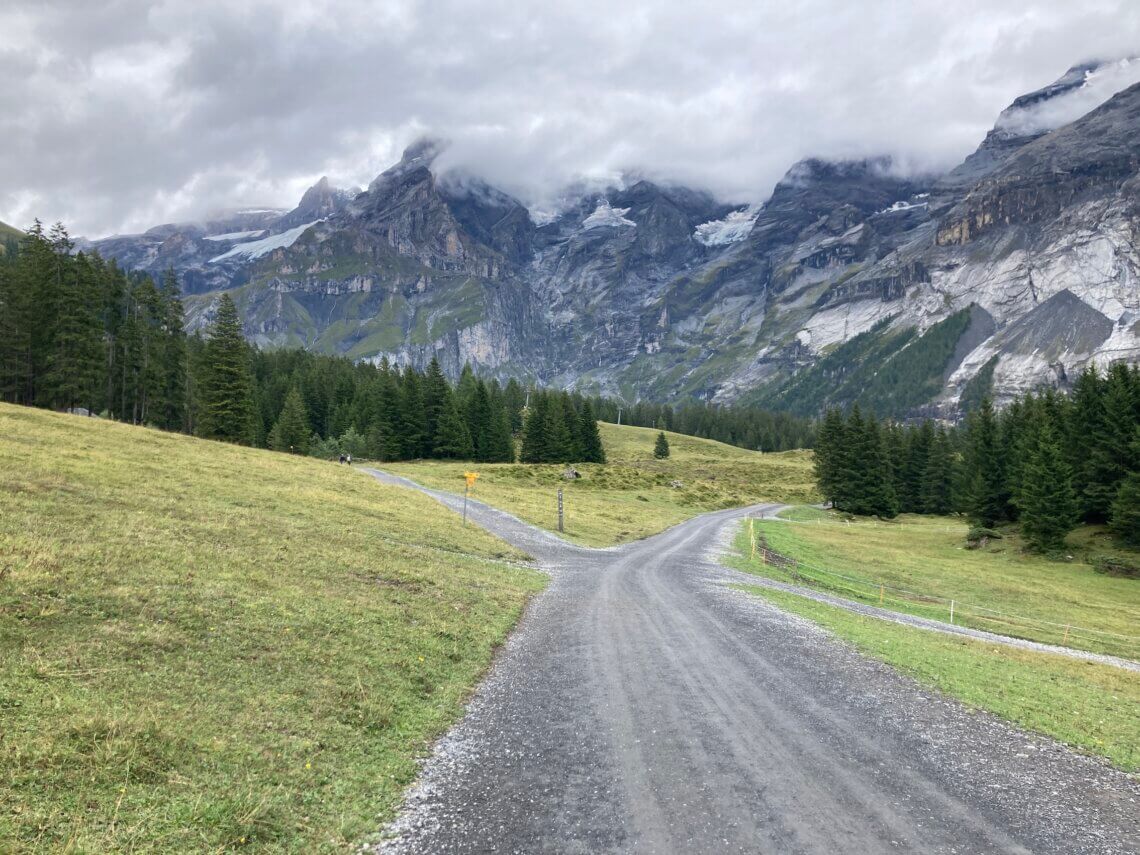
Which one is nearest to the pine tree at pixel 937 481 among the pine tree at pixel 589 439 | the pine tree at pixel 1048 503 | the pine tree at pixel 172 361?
the pine tree at pixel 1048 503

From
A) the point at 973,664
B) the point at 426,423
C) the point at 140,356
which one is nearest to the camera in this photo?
the point at 973,664

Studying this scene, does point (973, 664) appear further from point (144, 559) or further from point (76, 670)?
point (144, 559)

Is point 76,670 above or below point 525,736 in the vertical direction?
above

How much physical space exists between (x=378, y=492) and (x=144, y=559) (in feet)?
81.6

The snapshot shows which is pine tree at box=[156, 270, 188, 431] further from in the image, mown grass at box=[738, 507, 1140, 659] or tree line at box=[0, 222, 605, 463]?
mown grass at box=[738, 507, 1140, 659]

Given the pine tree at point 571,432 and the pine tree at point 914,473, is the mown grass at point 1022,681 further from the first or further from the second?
the pine tree at point 914,473

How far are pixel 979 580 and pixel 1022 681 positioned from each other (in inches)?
1215


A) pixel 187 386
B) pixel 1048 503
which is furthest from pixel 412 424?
pixel 1048 503

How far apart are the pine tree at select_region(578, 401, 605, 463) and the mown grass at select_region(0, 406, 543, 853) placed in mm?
75791

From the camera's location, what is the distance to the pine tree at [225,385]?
6116 cm

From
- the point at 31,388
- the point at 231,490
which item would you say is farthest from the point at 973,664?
the point at 31,388

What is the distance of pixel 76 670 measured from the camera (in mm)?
8172

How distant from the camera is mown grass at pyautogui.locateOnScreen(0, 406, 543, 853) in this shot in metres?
6.12

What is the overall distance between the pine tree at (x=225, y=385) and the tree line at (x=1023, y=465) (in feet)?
253
